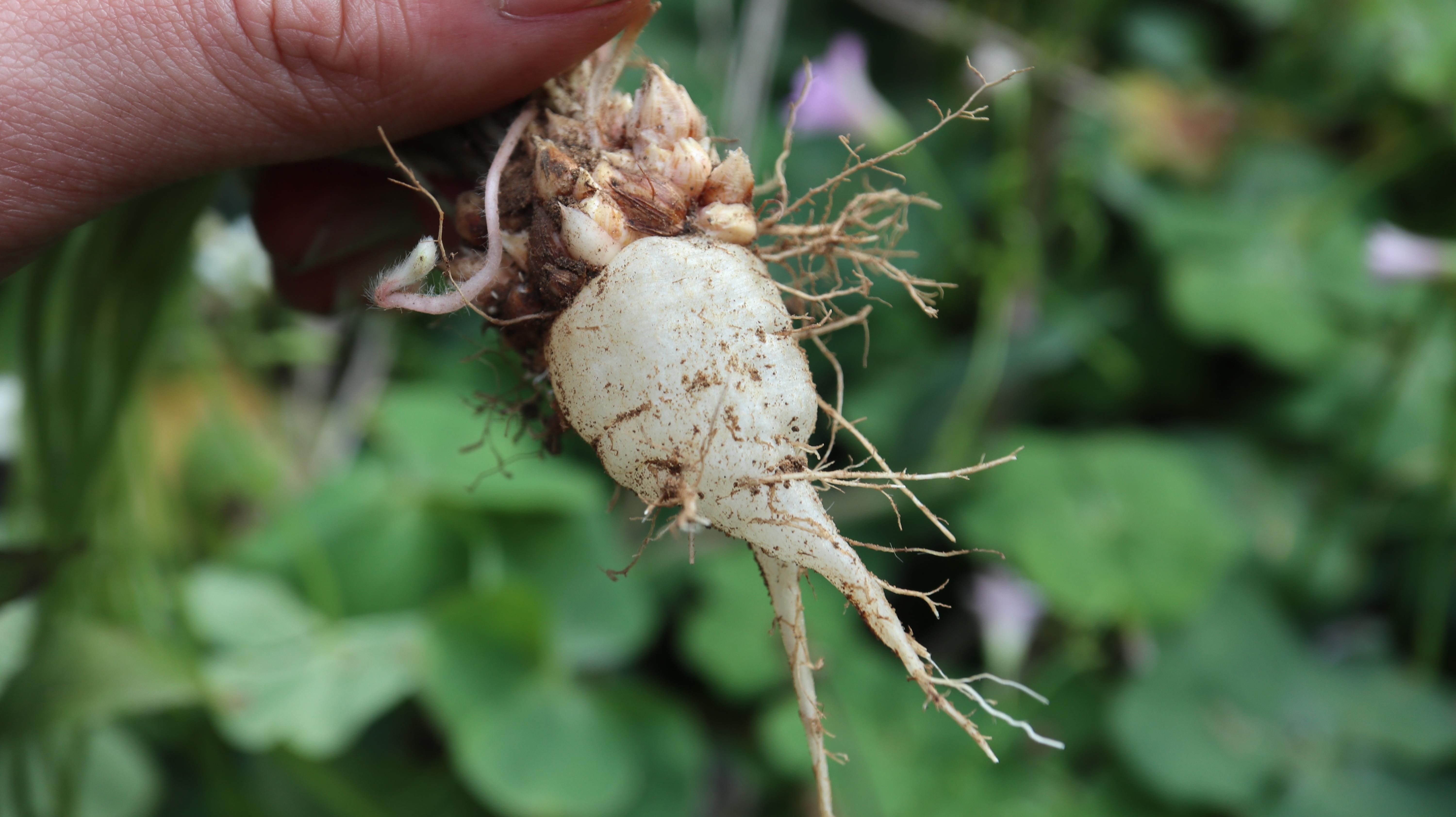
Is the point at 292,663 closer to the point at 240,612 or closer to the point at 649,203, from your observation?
the point at 240,612

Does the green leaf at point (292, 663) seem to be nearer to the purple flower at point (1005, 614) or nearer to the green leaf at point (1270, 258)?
the purple flower at point (1005, 614)

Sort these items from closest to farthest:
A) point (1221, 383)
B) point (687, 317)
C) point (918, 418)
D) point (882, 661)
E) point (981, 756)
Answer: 1. point (687, 317)
2. point (981, 756)
3. point (882, 661)
4. point (918, 418)
5. point (1221, 383)

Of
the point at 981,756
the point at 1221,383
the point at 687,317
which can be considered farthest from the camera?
the point at 1221,383

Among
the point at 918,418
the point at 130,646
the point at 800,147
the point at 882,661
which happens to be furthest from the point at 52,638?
the point at 800,147

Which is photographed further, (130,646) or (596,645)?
(596,645)

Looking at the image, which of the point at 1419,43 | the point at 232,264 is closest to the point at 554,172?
the point at 232,264

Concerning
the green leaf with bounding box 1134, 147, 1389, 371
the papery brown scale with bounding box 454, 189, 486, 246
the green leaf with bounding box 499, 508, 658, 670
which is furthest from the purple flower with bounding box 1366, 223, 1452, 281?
the papery brown scale with bounding box 454, 189, 486, 246

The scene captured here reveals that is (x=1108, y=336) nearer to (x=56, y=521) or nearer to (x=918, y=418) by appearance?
(x=918, y=418)
